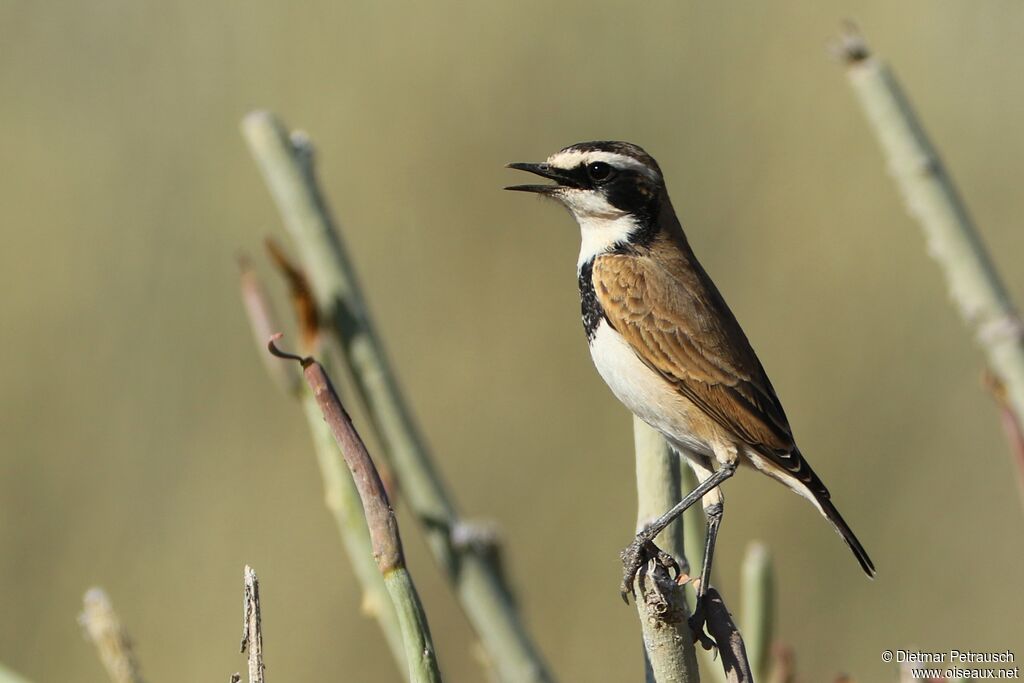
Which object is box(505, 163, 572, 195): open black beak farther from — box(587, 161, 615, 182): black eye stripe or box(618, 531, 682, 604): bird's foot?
box(618, 531, 682, 604): bird's foot

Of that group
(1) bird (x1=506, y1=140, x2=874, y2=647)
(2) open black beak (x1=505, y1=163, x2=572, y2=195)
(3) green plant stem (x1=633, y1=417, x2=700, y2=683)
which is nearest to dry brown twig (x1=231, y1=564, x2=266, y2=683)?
(3) green plant stem (x1=633, y1=417, x2=700, y2=683)

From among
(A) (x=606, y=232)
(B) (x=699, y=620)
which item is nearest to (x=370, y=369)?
(A) (x=606, y=232)

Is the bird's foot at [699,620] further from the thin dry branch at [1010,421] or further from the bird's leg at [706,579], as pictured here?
the thin dry branch at [1010,421]

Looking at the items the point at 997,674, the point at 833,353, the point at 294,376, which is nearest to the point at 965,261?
the point at 997,674

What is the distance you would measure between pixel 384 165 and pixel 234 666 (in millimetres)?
2037

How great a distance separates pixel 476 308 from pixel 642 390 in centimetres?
293

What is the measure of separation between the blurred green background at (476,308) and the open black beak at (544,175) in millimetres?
2585

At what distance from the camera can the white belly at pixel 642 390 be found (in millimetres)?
2438

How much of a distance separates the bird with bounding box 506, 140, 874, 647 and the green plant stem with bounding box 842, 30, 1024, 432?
1.81ft

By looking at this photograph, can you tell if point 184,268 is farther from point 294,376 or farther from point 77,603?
point 294,376

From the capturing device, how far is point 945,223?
203 centimetres

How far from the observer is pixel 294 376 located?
2.51 metres

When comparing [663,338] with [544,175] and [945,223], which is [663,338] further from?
[945,223]

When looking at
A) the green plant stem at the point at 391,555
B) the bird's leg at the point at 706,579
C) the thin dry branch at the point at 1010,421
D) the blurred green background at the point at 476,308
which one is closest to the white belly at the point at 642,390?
the bird's leg at the point at 706,579
